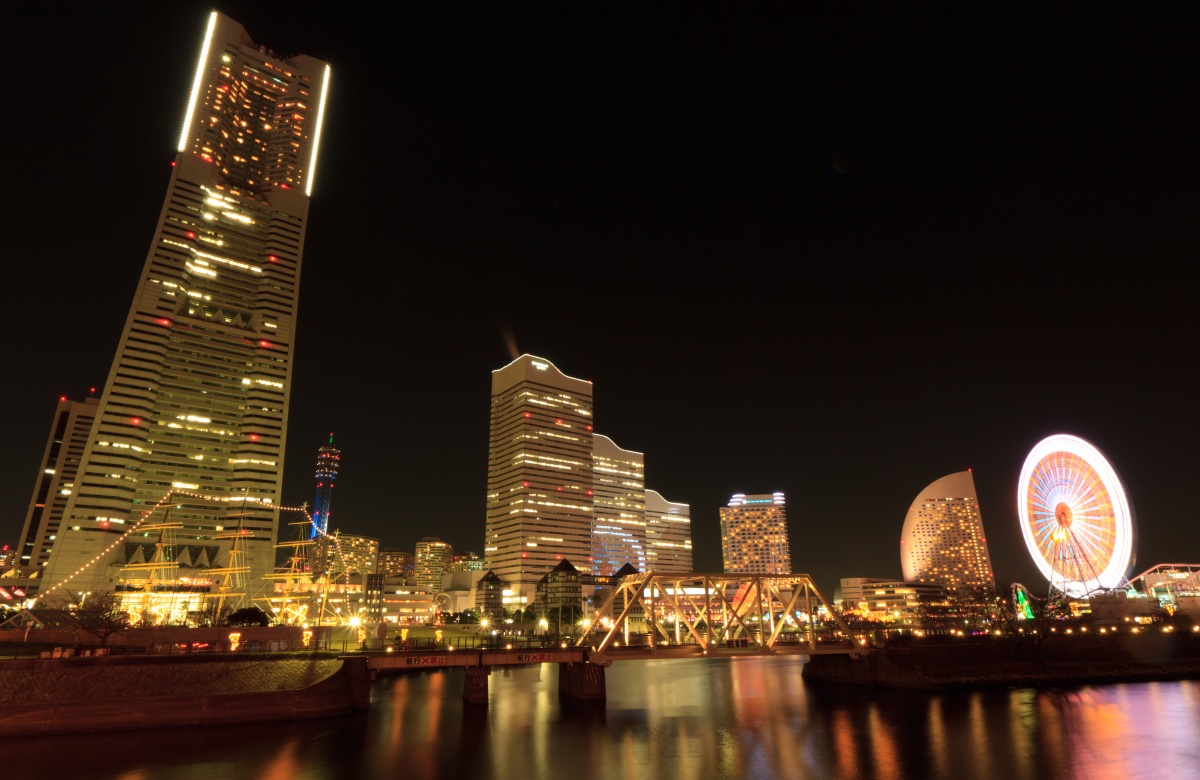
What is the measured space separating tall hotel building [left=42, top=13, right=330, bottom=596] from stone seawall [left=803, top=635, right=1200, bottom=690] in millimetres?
113014

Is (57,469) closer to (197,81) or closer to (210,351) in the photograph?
(210,351)

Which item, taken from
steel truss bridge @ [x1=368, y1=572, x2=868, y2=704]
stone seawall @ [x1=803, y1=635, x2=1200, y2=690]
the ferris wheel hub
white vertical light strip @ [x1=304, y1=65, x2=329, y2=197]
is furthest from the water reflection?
white vertical light strip @ [x1=304, y1=65, x2=329, y2=197]

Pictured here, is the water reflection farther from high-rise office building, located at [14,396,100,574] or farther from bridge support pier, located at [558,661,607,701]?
high-rise office building, located at [14,396,100,574]

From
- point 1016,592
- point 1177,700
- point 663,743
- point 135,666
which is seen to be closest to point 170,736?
point 135,666

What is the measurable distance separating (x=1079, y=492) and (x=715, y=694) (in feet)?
219

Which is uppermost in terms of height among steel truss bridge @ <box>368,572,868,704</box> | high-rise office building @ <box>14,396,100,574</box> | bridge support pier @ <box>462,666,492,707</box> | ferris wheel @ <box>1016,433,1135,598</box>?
high-rise office building @ <box>14,396,100,574</box>

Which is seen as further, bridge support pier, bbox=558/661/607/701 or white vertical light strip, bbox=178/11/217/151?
white vertical light strip, bbox=178/11/217/151

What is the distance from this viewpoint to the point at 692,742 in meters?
40.8

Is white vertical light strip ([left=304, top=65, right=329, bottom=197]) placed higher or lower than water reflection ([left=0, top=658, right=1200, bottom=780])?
higher

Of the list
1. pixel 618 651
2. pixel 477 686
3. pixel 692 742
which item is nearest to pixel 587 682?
pixel 618 651

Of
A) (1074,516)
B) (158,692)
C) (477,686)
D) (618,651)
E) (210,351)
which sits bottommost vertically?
(477,686)

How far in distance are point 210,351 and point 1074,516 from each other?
168482mm

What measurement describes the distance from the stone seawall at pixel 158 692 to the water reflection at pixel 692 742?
1333 millimetres

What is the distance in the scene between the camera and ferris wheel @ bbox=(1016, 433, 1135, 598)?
86.4 meters
